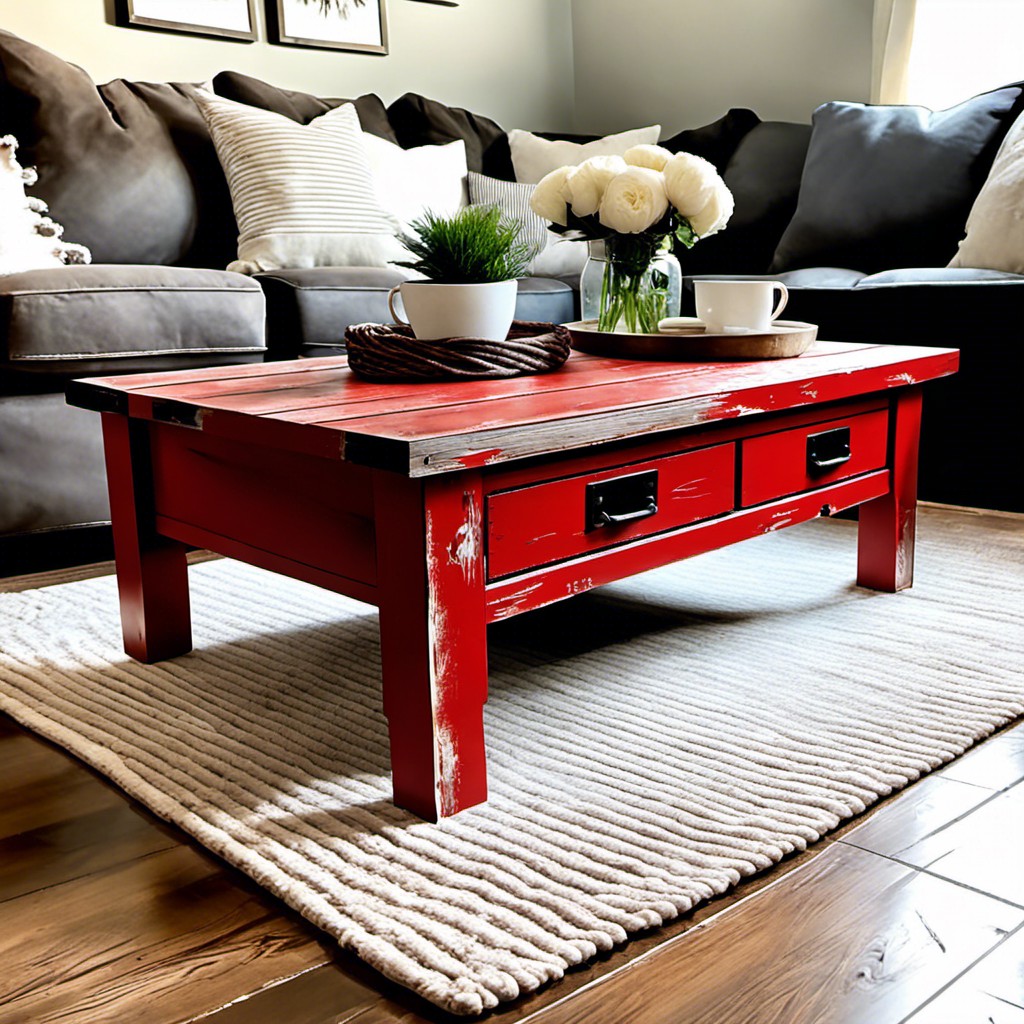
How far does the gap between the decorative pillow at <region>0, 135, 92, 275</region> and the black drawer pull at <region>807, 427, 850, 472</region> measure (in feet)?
5.02

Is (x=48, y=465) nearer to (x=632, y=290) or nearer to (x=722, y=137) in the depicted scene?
(x=632, y=290)

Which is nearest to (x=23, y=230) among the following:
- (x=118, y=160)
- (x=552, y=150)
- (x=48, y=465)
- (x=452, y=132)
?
(x=118, y=160)

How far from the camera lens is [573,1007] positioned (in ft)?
2.75

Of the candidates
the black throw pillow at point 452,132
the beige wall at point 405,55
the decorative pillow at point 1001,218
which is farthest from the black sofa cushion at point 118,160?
the decorative pillow at point 1001,218

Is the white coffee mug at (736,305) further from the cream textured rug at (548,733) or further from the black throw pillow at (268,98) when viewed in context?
the black throw pillow at (268,98)

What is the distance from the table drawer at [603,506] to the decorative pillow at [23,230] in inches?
57.7

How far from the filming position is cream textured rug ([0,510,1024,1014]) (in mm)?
971

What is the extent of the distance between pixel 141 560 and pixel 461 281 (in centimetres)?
57

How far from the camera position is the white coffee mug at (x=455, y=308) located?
1.46 m

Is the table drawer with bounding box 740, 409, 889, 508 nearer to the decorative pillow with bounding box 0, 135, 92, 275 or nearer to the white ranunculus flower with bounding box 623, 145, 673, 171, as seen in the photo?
the white ranunculus flower with bounding box 623, 145, 673, 171

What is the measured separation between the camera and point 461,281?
1496 millimetres

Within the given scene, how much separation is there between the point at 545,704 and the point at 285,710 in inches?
12.8

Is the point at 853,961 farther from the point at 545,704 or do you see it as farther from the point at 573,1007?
the point at 545,704

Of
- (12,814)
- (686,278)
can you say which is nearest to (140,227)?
(686,278)
